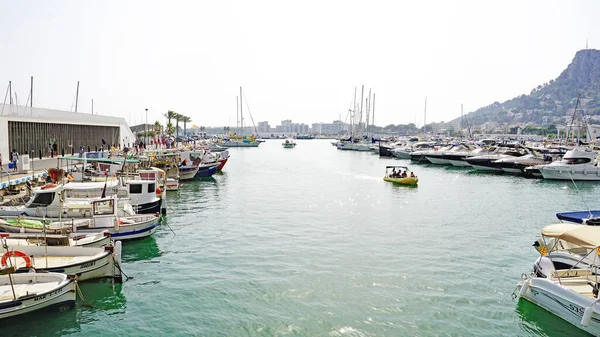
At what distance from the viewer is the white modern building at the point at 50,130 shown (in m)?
43.2

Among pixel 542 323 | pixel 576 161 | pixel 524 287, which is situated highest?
pixel 576 161

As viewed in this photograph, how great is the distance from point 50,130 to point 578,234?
52464 millimetres

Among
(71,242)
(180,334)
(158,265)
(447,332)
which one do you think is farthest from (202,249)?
(447,332)

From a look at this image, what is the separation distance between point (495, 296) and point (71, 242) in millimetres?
17819

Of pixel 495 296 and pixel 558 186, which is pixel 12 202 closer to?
pixel 495 296

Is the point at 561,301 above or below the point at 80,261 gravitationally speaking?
below

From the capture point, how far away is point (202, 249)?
961 inches

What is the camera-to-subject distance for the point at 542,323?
15641mm

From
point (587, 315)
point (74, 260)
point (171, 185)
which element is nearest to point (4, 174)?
point (171, 185)

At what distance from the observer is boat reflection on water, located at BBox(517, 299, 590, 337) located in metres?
14.9

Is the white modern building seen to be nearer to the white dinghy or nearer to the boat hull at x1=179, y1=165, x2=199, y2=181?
the boat hull at x1=179, y1=165, x2=199, y2=181

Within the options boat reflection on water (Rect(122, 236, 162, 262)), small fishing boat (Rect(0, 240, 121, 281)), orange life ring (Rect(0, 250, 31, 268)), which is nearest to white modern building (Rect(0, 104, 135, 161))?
boat reflection on water (Rect(122, 236, 162, 262))

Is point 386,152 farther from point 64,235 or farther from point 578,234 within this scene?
point 64,235

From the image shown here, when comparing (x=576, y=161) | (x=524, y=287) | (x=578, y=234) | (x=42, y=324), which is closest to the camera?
(x=42, y=324)
